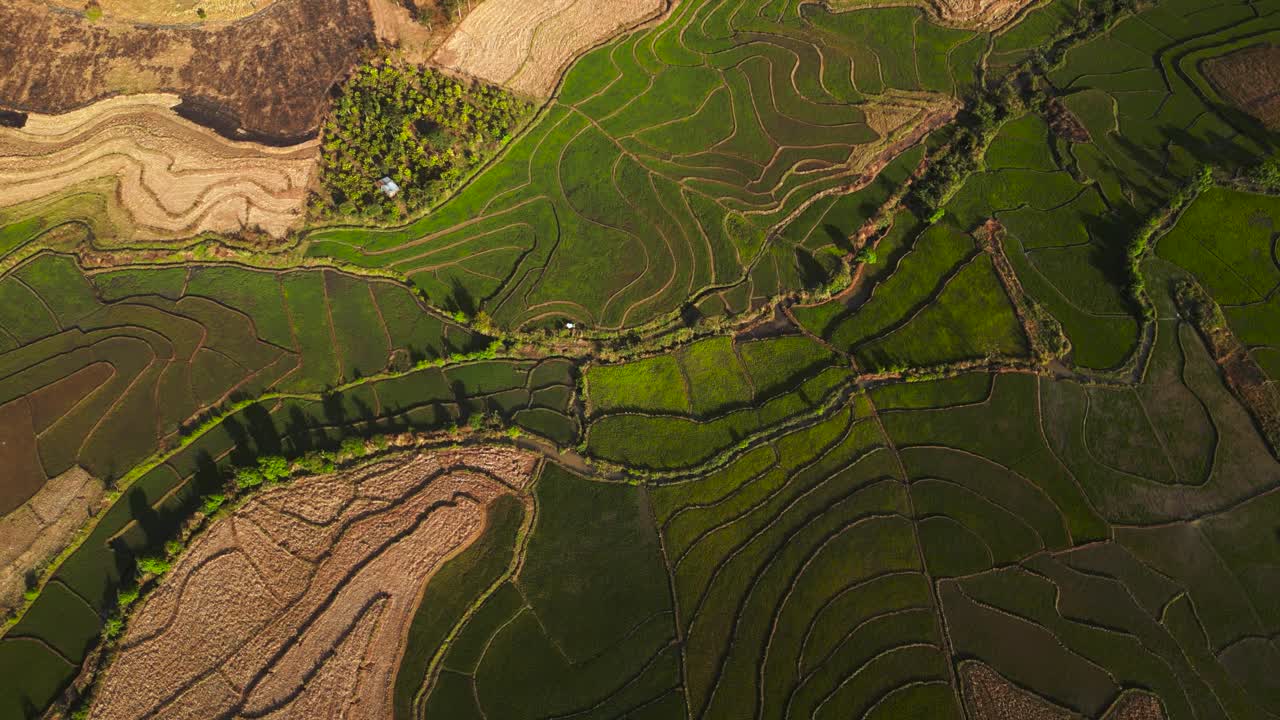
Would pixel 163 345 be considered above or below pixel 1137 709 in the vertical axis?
above

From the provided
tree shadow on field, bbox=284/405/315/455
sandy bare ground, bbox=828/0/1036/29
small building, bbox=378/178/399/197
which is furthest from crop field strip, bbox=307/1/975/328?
tree shadow on field, bbox=284/405/315/455

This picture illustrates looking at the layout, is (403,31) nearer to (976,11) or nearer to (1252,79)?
(976,11)

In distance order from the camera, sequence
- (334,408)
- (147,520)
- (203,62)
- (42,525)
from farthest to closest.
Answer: (203,62) → (334,408) → (147,520) → (42,525)

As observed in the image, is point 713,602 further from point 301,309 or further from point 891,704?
point 301,309

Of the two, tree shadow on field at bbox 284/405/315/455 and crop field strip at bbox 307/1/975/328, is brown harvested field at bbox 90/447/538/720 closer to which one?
tree shadow on field at bbox 284/405/315/455

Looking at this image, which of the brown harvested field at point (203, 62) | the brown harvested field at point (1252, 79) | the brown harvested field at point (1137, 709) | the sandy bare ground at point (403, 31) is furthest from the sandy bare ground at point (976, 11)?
the brown harvested field at point (1137, 709)

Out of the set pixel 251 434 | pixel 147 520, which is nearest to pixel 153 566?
pixel 147 520

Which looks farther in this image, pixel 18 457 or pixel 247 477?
pixel 18 457
